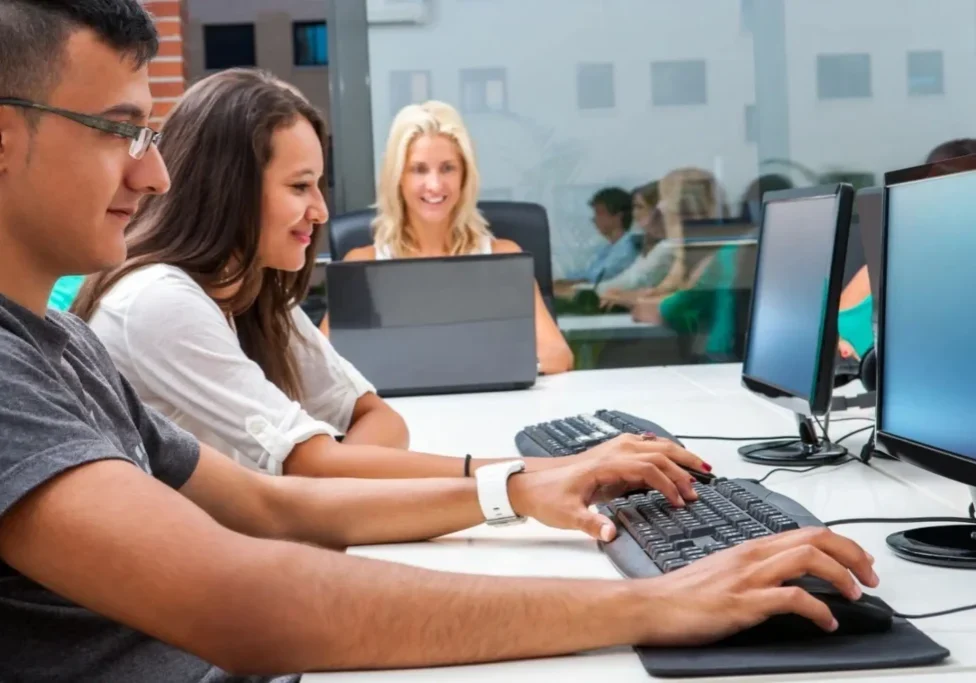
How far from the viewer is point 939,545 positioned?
114 cm

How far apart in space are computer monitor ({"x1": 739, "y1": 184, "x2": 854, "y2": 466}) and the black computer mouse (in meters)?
0.67

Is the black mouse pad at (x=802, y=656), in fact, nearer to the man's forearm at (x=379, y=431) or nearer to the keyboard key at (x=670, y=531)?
the keyboard key at (x=670, y=531)

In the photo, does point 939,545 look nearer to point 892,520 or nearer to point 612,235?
point 892,520

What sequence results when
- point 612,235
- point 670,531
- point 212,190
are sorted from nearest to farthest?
point 670,531 → point 212,190 → point 612,235

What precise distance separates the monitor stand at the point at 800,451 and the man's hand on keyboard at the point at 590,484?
1.18ft

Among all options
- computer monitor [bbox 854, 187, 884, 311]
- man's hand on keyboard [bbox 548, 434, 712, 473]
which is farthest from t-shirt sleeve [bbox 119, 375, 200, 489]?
computer monitor [bbox 854, 187, 884, 311]

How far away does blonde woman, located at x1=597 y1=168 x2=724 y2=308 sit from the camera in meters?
4.43

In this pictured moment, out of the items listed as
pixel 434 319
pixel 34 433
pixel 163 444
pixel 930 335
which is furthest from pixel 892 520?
pixel 434 319

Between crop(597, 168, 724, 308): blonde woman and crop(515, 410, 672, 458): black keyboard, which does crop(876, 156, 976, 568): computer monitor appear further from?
crop(597, 168, 724, 308): blonde woman

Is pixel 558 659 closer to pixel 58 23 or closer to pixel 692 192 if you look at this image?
pixel 58 23

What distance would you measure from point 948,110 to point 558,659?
13.6 feet

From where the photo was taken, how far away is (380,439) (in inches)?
75.4

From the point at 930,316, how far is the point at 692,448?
0.66 metres

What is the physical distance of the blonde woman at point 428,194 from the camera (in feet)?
11.5
